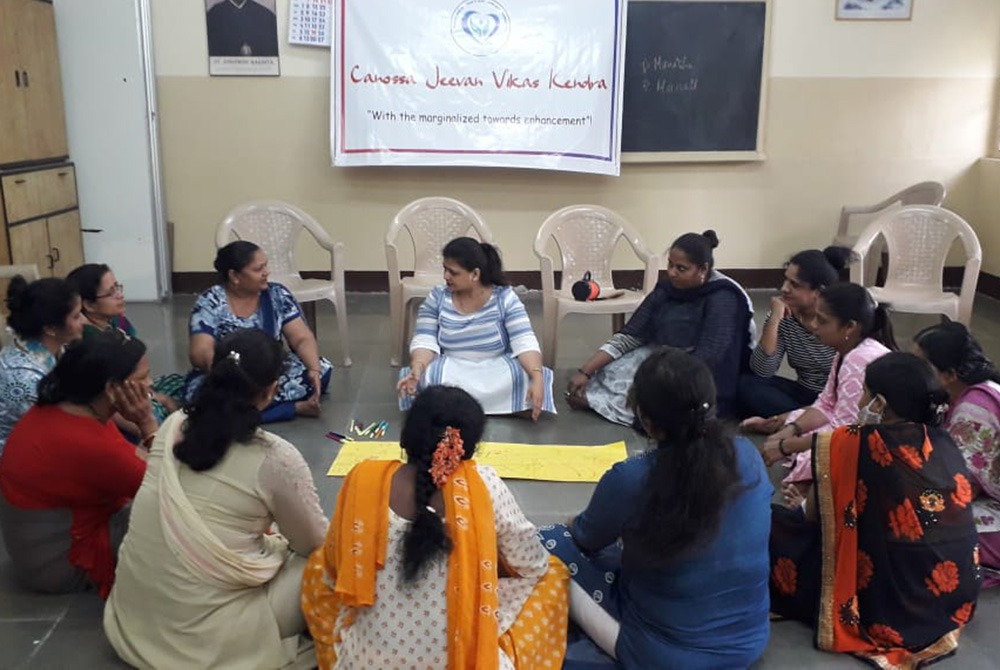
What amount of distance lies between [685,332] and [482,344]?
867 millimetres

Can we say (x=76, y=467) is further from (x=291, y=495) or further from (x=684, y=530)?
(x=684, y=530)

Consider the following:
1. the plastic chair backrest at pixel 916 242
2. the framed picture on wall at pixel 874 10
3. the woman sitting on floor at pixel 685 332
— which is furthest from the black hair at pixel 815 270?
the framed picture on wall at pixel 874 10

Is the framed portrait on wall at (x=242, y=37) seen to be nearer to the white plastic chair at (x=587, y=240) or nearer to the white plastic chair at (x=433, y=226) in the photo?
the white plastic chair at (x=433, y=226)

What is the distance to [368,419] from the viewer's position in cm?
381

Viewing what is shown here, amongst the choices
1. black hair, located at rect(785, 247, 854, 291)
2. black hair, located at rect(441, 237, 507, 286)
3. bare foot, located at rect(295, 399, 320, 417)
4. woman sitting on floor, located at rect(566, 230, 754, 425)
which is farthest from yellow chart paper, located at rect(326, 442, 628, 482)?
black hair, located at rect(785, 247, 854, 291)

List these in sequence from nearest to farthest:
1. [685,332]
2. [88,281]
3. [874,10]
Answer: [88,281] < [685,332] < [874,10]

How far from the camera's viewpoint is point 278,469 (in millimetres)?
1964

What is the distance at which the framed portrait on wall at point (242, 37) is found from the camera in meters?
5.60

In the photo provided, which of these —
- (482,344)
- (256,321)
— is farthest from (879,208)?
(256,321)

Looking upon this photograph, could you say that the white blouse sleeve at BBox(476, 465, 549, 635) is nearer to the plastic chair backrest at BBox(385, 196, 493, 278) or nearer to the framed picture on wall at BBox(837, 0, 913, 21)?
the plastic chair backrest at BBox(385, 196, 493, 278)

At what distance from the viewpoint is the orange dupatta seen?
1.77 m

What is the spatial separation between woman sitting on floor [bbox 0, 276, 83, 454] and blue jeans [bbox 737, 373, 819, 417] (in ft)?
8.38

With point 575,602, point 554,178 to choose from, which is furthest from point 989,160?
point 575,602

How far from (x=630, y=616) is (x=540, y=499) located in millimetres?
1080
